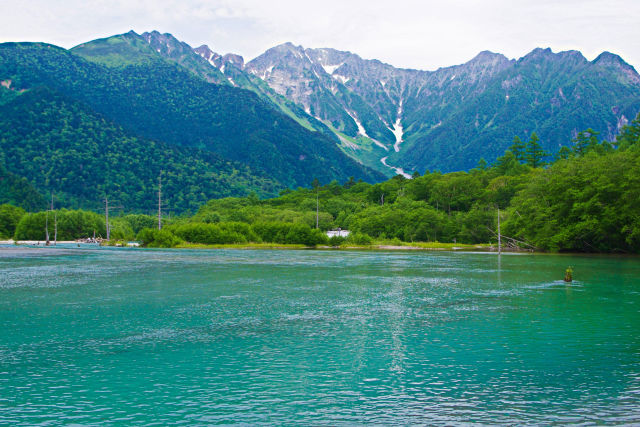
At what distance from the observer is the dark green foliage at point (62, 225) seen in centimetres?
15562

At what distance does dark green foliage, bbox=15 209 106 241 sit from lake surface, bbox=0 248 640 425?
122630 mm

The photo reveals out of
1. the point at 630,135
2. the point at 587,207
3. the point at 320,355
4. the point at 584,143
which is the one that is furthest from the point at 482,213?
the point at 320,355

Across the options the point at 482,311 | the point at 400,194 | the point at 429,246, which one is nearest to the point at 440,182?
the point at 400,194

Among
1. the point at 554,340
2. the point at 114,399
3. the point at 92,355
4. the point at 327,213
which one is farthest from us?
the point at 327,213

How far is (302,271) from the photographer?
60.5 meters

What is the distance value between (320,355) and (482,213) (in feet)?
347

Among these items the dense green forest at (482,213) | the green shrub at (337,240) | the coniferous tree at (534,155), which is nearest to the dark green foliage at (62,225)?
the dense green forest at (482,213)

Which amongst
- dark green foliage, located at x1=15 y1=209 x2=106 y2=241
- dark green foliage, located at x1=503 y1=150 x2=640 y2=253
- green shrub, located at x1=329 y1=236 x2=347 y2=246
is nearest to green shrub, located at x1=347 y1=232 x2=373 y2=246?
green shrub, located at x1=329 y1=236 x2=347 y2=246

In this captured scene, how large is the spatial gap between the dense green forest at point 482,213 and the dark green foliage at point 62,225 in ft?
1.89

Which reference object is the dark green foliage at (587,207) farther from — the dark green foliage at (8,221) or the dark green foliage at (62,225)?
the dark green foliage at (8,221)

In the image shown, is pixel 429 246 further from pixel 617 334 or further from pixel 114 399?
pixel 114 399

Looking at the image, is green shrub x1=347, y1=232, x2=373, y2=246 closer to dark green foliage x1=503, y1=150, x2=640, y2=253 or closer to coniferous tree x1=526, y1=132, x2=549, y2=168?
dark green foliage x1=503, y1=150, x2=640, y2=253

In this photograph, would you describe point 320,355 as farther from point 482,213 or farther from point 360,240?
point 482,213

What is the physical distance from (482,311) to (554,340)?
27.0 feet
